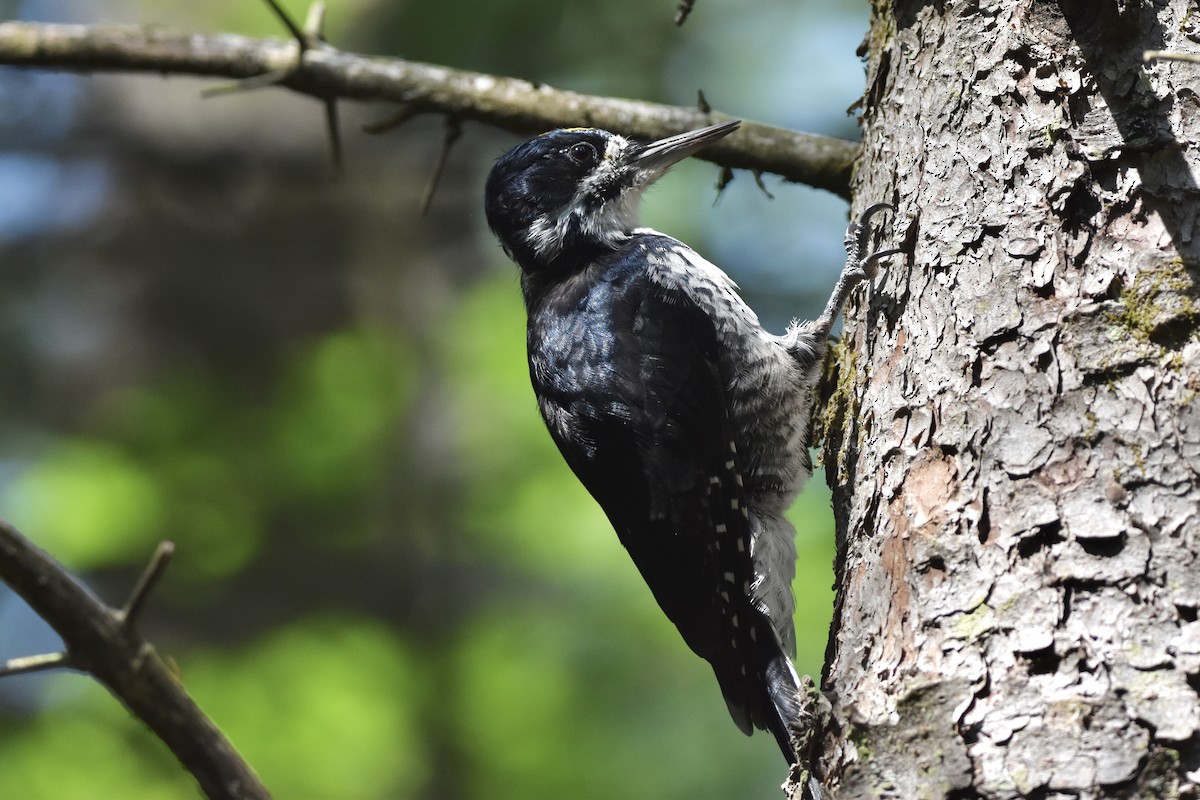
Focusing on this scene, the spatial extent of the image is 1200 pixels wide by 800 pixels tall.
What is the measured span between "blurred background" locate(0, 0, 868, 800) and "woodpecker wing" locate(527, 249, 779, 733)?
262 cm

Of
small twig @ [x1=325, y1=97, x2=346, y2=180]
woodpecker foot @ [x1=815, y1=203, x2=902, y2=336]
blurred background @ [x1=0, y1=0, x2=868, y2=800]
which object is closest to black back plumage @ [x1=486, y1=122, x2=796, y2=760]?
woodpecker foot @ [x1=815, y1=203, x2=902, y2=336]

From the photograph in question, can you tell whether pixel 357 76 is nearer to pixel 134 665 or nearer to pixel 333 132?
pixel 333 132

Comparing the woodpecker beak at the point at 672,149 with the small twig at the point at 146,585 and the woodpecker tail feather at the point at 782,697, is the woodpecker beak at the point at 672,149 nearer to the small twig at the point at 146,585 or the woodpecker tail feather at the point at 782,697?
the woodpecker tail feather at the point at 782,697

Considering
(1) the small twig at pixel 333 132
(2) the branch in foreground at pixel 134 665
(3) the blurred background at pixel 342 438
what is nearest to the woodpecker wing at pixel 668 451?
(1) the small twig at pixel 333 132

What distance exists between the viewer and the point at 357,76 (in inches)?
122

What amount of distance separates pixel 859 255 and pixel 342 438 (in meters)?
4.09

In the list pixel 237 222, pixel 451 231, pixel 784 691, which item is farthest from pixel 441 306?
pixel 784 691

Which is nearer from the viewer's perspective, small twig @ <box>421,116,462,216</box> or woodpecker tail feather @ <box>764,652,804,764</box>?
woodpecker tail feather @ <box>764,652,804,764</box>

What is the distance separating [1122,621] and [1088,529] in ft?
0.52

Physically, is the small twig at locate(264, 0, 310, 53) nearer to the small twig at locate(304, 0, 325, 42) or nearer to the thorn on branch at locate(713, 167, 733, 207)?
the small twig at locate(304, 0, 325, 42)

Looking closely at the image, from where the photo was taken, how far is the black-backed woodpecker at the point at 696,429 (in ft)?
9.55

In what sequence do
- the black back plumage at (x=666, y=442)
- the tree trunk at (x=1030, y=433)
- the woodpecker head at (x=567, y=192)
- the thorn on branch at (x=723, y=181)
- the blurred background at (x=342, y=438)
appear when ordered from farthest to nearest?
the blurred background at (x=342, y=438)
the woodpecker head at (x=567, y=192)
the thorn on branch at (x=723, y=181)
the black back plumage at (x=666, y=442)
the tree trunk at (x=1030, y=433)

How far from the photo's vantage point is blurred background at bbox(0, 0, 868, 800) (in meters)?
5.46

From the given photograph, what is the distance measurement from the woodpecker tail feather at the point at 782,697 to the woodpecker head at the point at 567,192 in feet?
4.93
